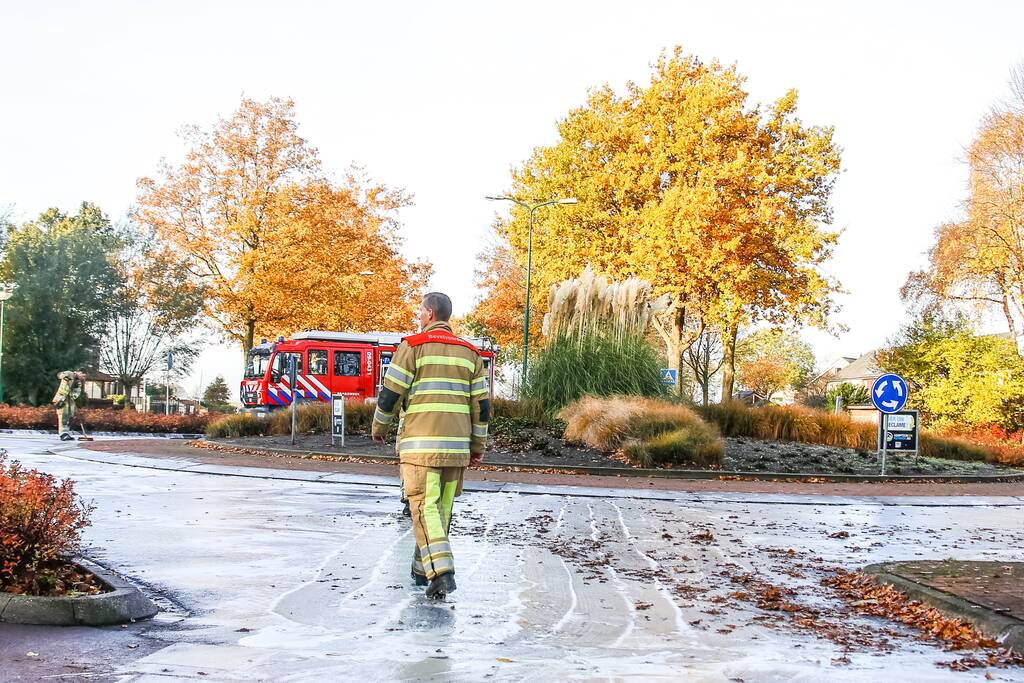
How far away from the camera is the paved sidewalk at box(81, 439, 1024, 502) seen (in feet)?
57.1

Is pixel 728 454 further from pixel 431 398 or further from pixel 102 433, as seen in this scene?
pixel 102 433

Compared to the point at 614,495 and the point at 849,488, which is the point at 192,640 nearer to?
the point at 614,495

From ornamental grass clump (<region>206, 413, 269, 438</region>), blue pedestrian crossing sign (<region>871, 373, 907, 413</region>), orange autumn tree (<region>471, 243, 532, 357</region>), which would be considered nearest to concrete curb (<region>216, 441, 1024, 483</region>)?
blue pedestrian crossing sign (<region>871, 373, 907, 413</region>)

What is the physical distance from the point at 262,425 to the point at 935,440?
18138 millimetres

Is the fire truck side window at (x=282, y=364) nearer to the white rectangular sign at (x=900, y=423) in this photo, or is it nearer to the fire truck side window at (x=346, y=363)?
the fire truck side window at (x=346, y=363)

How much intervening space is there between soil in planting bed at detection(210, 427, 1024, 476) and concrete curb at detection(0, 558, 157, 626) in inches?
550

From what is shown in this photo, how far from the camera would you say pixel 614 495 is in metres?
15.5

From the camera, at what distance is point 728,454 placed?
22.2m

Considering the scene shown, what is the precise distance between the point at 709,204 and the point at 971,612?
29399mm

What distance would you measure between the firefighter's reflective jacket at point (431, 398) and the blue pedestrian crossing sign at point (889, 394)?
1619 centimetres

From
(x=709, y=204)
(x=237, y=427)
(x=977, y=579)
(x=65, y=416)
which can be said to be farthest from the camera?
(x=709, y=204)

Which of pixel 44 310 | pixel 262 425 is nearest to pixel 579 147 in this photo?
pixel 262 425

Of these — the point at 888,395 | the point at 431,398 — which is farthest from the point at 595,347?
the point at 431,398

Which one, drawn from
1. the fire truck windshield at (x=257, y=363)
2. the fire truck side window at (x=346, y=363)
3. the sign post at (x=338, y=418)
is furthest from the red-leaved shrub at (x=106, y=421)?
the sign post at (x=338, y=418)
